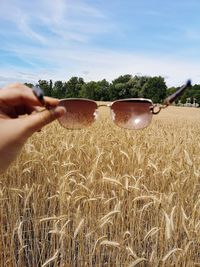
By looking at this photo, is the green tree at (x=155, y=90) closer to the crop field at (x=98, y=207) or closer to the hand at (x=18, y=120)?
the crop field at (x=98, y=207)

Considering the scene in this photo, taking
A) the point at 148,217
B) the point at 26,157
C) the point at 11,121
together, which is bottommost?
the point at 148,217

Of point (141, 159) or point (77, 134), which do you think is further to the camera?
point (77, 134)

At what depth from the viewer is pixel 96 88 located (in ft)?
134

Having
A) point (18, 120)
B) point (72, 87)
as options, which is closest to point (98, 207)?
point (18, 120)

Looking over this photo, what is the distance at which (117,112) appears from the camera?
52.9 inches

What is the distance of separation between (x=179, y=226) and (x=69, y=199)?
76 cm

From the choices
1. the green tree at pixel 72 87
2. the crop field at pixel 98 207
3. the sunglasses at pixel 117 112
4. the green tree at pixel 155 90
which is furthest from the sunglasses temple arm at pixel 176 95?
the green tree at pixel 72 87

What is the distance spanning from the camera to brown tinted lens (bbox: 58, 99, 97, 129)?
1201mm

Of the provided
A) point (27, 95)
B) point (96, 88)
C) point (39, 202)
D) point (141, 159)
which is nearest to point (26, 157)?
point (39, 202)

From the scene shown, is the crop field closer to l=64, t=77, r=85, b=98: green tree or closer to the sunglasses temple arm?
the sunglasses temple arm

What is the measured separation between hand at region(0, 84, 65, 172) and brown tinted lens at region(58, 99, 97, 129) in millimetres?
204

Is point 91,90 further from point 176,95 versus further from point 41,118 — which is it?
point 41,118

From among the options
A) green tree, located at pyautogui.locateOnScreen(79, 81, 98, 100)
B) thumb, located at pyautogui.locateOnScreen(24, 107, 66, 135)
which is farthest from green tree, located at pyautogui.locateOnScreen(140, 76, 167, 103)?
green tree, located at pyautogui.locateOnScreen(79, 81, 98, 100)

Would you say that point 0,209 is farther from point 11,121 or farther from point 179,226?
point 11,121
